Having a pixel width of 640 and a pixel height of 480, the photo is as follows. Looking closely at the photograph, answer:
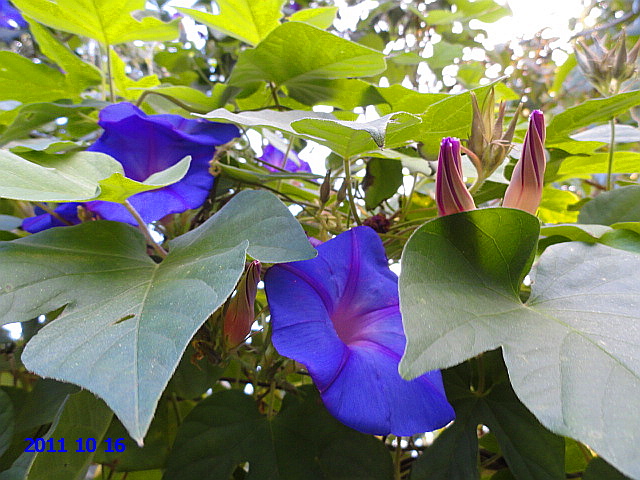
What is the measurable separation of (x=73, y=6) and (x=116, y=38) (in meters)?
0.08

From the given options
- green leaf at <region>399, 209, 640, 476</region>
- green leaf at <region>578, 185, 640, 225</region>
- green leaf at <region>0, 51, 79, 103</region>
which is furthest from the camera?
green leaf at <region>0, 51, 79, 103</region>

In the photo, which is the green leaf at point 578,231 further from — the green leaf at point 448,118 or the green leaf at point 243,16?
the green leaf at point 243,16

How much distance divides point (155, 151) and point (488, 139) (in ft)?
1.22

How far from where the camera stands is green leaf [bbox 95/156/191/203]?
373mm

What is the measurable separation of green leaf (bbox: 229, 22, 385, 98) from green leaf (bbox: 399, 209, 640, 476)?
29 centimetres

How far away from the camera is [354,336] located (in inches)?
17.8

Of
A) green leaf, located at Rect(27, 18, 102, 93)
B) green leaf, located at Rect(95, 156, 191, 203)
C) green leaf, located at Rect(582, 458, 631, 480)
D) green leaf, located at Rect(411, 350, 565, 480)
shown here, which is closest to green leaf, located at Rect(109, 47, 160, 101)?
green leaf, located at Rect(27, 18, 102, 93)

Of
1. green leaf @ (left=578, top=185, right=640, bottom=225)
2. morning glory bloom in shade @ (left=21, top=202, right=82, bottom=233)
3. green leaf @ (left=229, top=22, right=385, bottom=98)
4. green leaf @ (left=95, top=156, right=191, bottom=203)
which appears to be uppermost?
green leaf @ (left=229, top=22, right=385, bottom=98)

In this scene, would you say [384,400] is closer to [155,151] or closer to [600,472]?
[600,472]

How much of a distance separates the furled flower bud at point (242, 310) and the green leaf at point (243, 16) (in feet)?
1.32

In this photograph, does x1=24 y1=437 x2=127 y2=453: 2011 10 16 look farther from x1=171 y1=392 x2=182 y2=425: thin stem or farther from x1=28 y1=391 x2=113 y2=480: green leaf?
x1=171 y1=392 x2=182 y2=425: thin stem

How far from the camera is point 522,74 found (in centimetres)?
193

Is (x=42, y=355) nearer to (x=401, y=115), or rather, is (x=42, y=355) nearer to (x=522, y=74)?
(x=401, y=115)

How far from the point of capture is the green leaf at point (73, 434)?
0.38 meters
